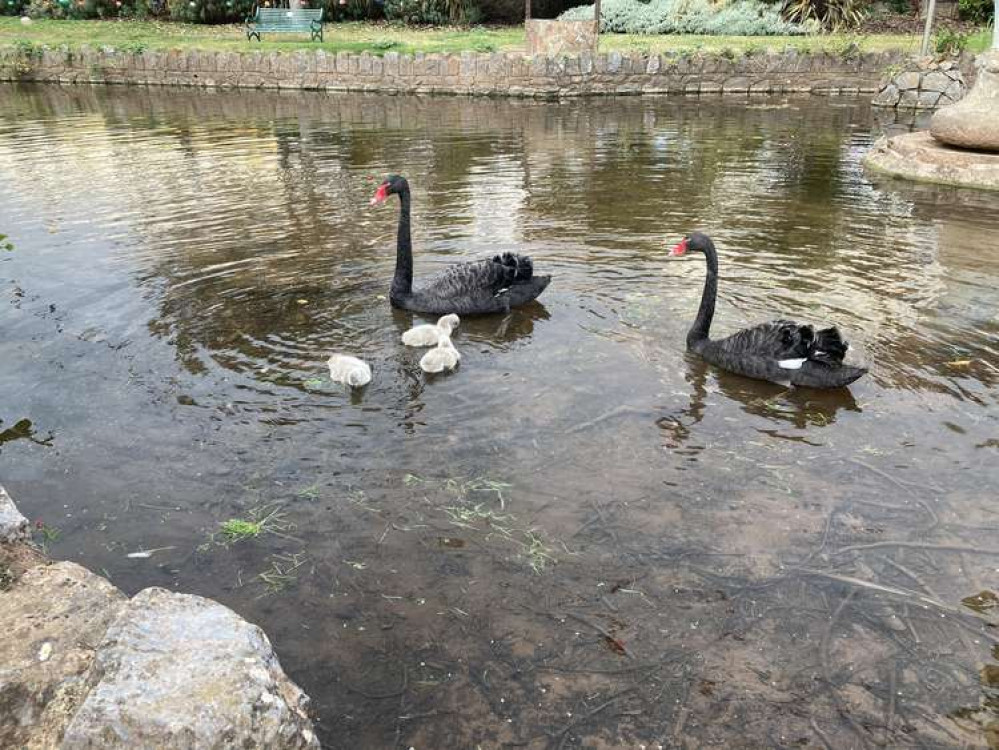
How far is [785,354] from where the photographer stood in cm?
498

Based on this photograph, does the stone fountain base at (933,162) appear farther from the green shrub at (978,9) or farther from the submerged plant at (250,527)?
the green shrub at (978,9)

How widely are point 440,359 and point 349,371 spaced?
611 mm

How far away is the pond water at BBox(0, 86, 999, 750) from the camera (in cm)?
301

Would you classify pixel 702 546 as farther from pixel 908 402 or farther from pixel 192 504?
pixel 192 504

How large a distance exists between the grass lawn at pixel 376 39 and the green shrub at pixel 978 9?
1.76 meters

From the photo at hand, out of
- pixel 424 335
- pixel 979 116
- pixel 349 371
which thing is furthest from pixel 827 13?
pixel 349 371

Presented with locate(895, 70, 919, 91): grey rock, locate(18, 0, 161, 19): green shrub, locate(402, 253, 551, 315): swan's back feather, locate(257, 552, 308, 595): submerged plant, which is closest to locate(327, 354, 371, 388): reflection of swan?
locate(402, 253, 551, 315): swan's back feather

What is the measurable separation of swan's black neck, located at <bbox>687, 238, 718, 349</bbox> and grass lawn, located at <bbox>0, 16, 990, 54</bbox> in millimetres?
15575

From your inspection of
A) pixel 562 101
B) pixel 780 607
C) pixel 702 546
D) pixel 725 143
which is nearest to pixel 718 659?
pixel 780 607

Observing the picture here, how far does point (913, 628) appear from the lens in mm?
3236

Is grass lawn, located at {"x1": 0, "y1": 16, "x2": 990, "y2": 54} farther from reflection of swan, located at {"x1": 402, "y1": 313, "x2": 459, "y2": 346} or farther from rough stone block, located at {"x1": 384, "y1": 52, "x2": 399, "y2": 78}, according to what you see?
reflection of swan, located at {"x1": 402, "y1": 313, "x2": 459, "y2": 346}

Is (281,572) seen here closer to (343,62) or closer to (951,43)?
(343,62)

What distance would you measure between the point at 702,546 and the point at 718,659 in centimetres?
69

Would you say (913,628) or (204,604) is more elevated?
(204,604)
